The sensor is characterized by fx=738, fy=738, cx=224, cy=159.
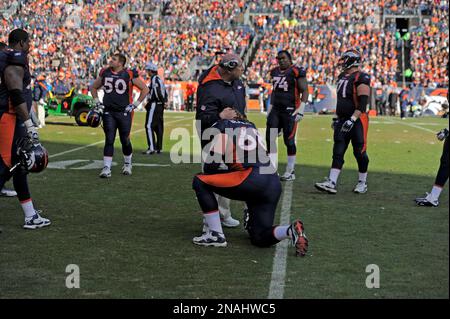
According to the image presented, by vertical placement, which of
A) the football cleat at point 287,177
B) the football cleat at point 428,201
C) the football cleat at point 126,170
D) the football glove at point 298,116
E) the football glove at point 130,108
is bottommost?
the football cleat at point 287,177

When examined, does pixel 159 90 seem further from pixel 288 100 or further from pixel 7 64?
pixel 7 64

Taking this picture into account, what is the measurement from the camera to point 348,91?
31.3 ft

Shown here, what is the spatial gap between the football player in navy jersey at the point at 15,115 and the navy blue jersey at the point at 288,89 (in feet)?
15.4

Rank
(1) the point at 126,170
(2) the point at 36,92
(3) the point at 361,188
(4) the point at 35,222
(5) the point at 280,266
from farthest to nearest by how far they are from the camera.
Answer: (2) the point at 36,92, (1) the point at 126,170, (3) the point at 361,188, (4) the point at 35,222, (5) the point at 280,266

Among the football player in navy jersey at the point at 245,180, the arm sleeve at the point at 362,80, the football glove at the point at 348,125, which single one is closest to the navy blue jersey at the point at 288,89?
the arm sleeve at the point at 362,80

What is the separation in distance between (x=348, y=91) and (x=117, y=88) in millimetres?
3411

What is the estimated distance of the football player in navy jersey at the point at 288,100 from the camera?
10844 mm

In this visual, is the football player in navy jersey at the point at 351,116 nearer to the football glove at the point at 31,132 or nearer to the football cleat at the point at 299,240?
the football cleat at the point at 299,240

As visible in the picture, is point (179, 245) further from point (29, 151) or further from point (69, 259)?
point (29, 151)

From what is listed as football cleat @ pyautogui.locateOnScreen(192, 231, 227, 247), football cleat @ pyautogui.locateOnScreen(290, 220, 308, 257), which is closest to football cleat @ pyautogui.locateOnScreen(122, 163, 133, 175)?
football cleat @ pyautogui.locateOnScreen(192, 231, 227, 247)

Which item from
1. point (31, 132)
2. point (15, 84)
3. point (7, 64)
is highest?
point (7, 64)

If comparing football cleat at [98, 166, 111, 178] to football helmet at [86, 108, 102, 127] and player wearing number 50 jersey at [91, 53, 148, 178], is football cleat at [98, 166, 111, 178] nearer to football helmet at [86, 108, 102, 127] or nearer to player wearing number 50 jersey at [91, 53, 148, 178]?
player wearing number 50 jersey at [91, 53, 148, 178]

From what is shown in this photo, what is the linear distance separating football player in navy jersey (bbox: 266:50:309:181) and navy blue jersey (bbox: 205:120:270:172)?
14.9 ft

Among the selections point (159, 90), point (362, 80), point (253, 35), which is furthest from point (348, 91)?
point (253, 35)
